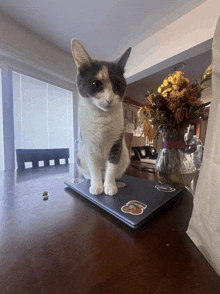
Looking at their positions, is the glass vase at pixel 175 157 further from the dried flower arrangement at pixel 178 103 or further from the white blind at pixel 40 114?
the white blind at pixel 40 114

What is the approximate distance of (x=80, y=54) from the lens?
0.37 metres

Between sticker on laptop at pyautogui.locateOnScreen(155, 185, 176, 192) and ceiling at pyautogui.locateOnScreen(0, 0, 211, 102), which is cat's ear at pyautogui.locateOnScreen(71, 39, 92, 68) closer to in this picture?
sticker on laptop at pyautogui.locateOnScreen(155, 185, 176, 192)

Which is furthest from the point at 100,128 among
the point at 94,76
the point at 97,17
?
the point at 97,17

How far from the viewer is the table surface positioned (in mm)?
158

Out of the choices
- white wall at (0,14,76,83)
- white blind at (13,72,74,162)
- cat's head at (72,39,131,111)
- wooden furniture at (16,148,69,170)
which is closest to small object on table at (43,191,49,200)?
cat's head at (72,39,131,111)

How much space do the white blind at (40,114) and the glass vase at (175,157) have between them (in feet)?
5.39

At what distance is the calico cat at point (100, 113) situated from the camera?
1.20 ft

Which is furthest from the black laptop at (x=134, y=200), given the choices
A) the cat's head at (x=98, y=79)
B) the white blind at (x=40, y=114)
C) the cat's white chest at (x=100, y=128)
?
the white blind at (x=40, y=114)

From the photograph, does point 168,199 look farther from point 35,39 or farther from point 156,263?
point 35,39

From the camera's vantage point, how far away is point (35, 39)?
4.87 feet

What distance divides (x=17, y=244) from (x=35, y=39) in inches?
80.1

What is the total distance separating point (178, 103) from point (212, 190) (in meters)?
0.47

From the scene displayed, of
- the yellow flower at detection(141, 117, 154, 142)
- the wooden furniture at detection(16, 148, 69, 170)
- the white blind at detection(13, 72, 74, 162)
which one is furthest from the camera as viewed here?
the white blind at detection(13, 72, 74, 162)

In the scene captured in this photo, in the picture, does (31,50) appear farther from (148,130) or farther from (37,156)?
(148,130)
